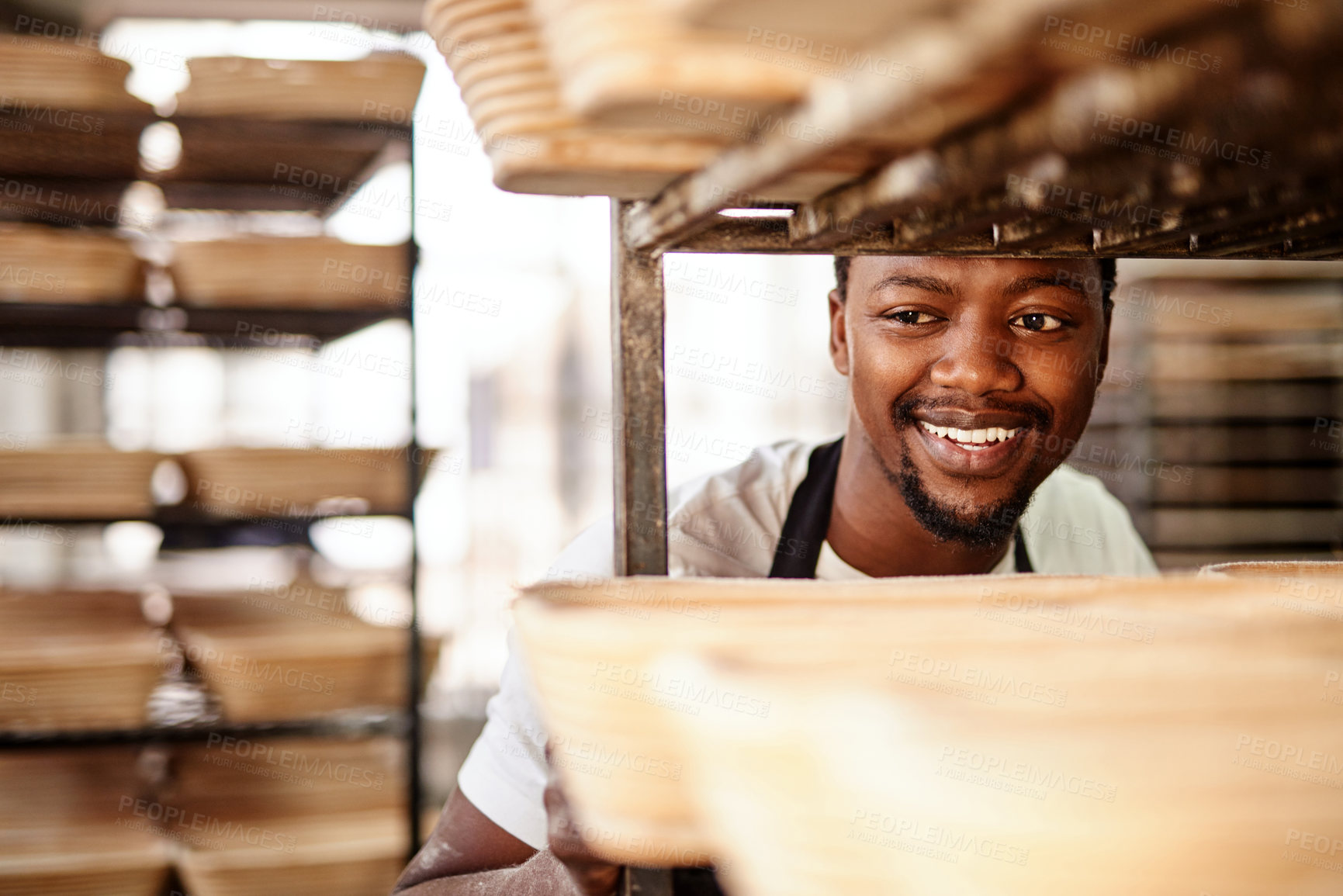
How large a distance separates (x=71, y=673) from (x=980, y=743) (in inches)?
102

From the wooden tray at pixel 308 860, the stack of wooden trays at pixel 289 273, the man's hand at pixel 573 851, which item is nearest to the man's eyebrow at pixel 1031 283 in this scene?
the man's hand at pixel 573 851

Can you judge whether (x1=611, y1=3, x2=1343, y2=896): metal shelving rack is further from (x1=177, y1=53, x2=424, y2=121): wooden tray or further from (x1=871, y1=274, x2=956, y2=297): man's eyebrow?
(x1=177, y1=53, x2=424, y2=121): wooden tray

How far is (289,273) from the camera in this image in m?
2.67

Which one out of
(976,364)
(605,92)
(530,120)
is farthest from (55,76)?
(605,92)

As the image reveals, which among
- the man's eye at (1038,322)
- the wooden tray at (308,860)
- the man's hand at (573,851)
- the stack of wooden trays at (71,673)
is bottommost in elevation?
the wooden tray at (308,860)

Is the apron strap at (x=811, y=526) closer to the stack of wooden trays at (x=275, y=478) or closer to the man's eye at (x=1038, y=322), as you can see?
the man's eye at (x=1038, y=322)

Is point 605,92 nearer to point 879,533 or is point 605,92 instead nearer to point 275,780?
point 879,533

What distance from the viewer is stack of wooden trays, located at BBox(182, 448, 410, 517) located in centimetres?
259

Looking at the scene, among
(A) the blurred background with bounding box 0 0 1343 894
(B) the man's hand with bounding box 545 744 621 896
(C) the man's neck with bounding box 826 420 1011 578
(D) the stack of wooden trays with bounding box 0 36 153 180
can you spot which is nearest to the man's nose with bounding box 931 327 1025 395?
(C) the man's neck with bounding box 826 420 1011 578

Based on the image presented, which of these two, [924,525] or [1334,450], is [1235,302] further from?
[924,525]

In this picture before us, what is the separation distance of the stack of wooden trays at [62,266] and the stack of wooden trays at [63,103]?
22 cm

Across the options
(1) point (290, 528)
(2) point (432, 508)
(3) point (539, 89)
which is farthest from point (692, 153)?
(2) point (432, 508)

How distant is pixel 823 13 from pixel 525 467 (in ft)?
21.8

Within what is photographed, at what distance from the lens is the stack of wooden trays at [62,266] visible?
2.54 meters
